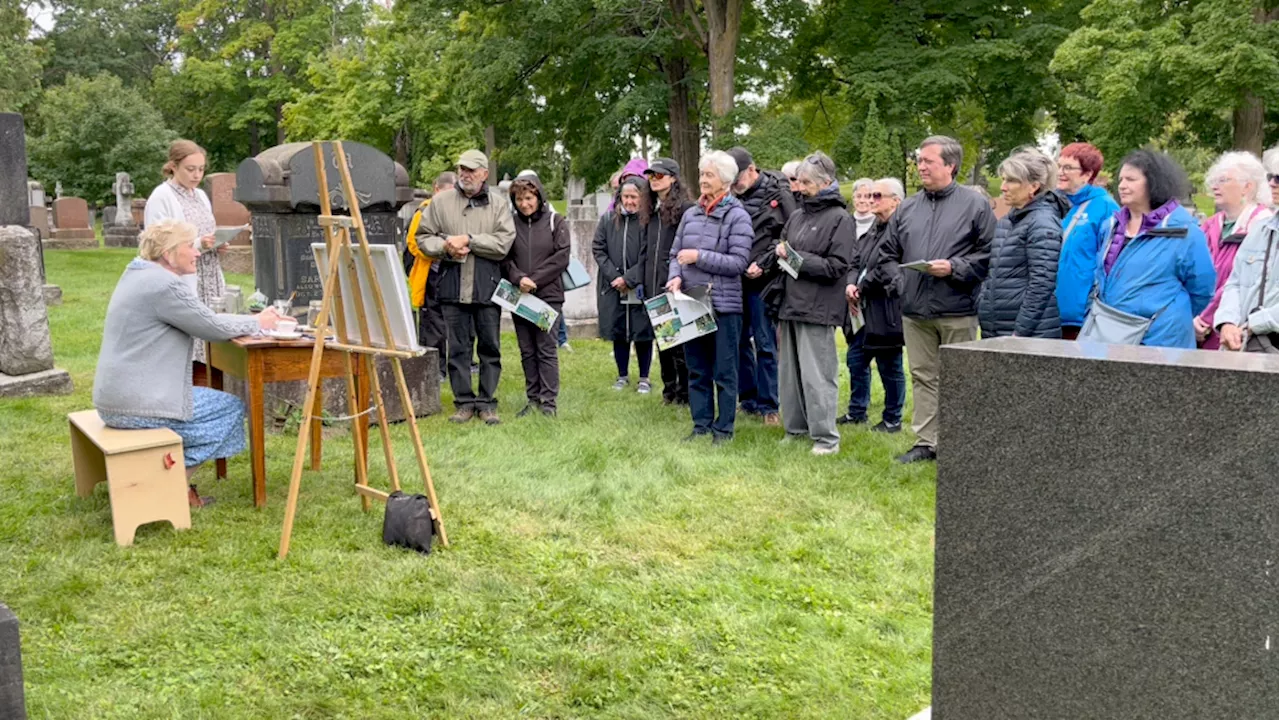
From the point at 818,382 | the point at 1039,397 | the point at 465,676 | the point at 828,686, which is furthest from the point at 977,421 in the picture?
the point at 818,382

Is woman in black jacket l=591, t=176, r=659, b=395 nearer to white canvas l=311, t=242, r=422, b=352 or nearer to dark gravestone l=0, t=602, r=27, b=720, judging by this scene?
white canvas l=311, t=242, r=422, b=352

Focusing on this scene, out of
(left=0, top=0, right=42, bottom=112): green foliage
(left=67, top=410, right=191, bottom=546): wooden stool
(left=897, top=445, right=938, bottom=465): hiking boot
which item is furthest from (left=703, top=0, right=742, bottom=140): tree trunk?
(left=0, top=0, right=42, bottom=112): green foliage

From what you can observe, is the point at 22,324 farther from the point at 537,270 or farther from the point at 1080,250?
the point at 1080,250

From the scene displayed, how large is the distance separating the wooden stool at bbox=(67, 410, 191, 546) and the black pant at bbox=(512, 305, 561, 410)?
3.27 m

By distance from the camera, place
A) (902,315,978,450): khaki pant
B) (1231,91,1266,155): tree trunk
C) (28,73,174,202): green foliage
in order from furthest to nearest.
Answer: (28,73,174,202): green foliage < (1231,91,1266,155): tree trunk < (902,315,978,450): khaki pant

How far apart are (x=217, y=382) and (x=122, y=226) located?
23.9 m

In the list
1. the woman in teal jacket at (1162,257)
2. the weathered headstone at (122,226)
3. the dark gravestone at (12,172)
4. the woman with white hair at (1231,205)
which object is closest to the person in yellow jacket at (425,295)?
the dark gravestone at (12,172)

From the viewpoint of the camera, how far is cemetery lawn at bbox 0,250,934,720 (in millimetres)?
3889

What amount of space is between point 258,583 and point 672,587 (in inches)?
68.1

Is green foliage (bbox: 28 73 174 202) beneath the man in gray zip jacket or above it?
above

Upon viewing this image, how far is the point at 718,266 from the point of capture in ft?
24.1

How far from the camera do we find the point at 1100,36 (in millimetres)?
21875

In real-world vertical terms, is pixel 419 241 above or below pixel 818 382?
above

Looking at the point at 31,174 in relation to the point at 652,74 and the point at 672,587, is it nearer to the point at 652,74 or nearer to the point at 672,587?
the point at 652,74
